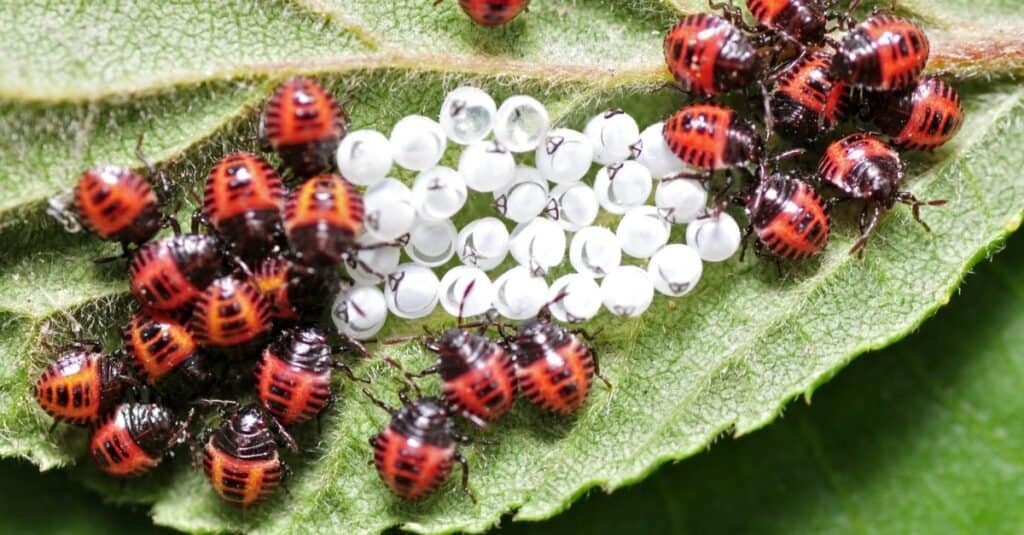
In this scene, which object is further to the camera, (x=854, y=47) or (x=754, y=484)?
(x=754, y=484)

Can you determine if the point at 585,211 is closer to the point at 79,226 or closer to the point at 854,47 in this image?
the point at 854,47

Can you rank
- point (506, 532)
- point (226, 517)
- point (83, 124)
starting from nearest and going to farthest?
point (83, 124) → point (226, 517) → point (506, 532)

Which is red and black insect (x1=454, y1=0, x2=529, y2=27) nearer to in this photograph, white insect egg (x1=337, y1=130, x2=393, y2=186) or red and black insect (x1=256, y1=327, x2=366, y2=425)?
white insect egg (x1=337, y1=130, x2=393, y2=186)

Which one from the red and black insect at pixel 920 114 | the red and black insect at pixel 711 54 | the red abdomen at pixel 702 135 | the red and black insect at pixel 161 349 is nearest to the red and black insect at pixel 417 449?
the red and black insect at pixel 161 349

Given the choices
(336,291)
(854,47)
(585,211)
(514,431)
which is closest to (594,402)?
(514,431)

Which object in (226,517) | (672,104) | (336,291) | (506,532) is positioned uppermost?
(672,104)

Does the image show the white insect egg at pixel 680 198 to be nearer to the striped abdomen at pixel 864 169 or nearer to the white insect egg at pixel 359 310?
Answer: the striped abdomen at pixel 864 169

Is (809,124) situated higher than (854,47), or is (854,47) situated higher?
(854,47)
